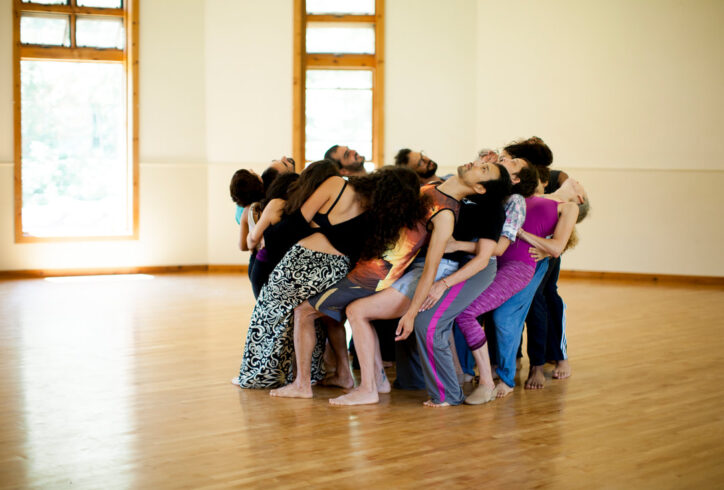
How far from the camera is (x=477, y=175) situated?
3910 mm

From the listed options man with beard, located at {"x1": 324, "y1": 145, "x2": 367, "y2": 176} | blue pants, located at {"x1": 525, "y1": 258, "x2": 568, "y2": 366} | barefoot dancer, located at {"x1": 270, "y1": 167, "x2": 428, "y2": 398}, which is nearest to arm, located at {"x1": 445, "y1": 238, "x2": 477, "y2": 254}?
barefoot dancer, located at {"x1": 270, "y1": 167, "x2": 428, "y2": 398}

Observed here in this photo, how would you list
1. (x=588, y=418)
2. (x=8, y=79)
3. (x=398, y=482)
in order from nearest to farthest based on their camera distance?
1. (x=398, y=482)
2. (x=588, y=418)
3. (x=8, y=79)

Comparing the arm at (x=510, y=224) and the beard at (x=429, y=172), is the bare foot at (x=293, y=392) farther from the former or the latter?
the beard at (x=429, y=172)

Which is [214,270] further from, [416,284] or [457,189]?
[457,189]

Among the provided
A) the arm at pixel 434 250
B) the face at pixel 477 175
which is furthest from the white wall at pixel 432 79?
the arm at pixel 434 250

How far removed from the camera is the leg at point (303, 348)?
4.11 metres

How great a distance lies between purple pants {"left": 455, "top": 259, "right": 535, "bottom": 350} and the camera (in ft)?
13.3

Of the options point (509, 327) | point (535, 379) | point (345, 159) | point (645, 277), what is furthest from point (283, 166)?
point (645, 277)

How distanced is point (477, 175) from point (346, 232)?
27.3 inches

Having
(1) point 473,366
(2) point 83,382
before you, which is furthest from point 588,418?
(2) point 83,382

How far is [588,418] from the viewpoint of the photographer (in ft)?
12.4

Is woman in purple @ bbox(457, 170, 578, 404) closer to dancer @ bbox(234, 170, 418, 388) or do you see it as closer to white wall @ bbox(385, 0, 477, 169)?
dancer @ bbox(234, 170, 418, 388)

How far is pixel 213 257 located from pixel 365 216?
621cm

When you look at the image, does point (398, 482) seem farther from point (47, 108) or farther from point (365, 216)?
point (47, 108)
